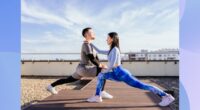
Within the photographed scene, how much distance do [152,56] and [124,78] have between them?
25.3 ft

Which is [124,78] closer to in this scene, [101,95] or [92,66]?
[101,95]

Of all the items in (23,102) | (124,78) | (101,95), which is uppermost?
(124,78)

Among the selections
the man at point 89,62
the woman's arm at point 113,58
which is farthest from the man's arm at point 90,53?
the woman's arm at point 113,58

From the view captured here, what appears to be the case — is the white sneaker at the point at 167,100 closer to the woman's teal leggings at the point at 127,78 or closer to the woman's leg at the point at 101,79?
the woman's teal leggings at the point at 127,78

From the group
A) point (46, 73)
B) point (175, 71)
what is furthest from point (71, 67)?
point (175, 71)

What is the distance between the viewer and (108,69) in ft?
10.8

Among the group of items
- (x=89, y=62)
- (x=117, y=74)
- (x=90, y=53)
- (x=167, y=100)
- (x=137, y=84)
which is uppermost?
(x=90, y=53)

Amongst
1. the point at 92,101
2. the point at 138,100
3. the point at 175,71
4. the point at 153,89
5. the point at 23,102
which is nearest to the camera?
the point at 153,89

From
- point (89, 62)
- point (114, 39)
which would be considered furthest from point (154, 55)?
point (114, 39)

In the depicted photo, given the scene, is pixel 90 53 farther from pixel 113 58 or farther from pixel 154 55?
pixel 154 55

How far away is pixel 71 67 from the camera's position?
35.8 feet

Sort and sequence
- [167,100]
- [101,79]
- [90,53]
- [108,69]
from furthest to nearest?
[90,53]
[101,79]
[108,69]
[167,100]

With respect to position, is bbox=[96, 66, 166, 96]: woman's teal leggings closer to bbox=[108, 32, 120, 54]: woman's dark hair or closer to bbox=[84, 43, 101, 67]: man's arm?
bbox=[108, 32, 120, 54]: woman's dark hair

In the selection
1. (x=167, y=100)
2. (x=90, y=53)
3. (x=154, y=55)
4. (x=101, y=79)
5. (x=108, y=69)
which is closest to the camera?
(x=167, y=100)
